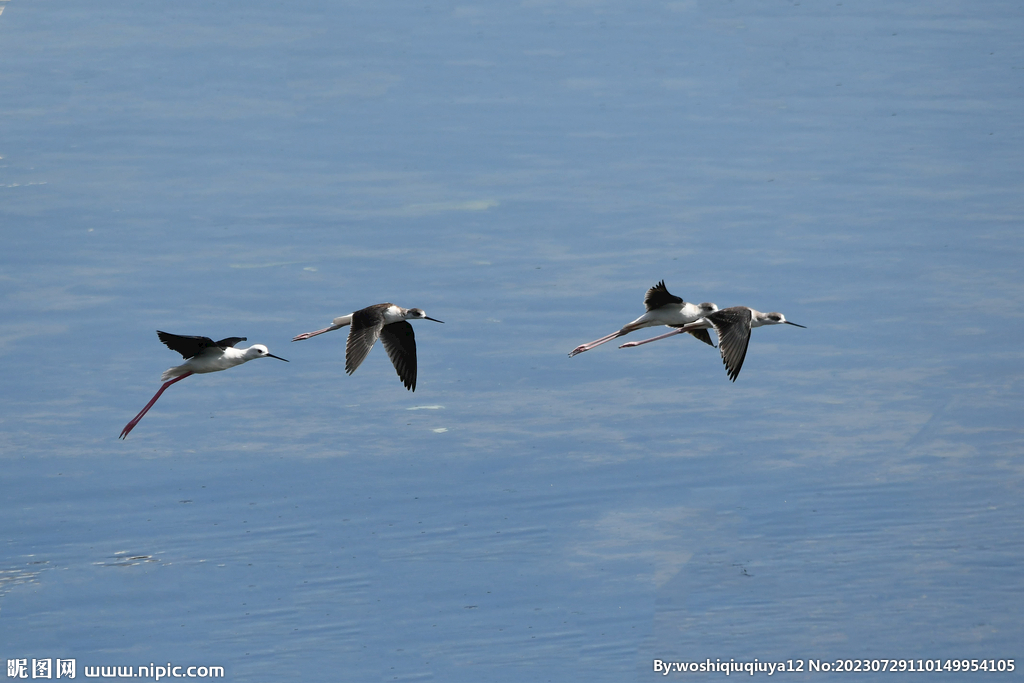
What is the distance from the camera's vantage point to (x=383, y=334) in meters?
31.0

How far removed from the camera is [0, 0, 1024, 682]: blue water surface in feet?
144

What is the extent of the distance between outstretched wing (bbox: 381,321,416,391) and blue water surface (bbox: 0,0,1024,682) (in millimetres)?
12641

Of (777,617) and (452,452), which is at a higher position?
(452,452)

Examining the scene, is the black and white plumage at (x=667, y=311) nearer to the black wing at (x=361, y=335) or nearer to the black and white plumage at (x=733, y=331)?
the black and white plumage at (x=733, y=331)

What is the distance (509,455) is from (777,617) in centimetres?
766

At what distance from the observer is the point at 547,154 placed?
58719 mm

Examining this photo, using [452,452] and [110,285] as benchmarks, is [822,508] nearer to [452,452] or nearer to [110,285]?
[452,452]

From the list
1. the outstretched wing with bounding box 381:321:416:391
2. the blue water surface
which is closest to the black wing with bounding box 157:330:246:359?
the outstretched wing with bounding box 381:321:416:391

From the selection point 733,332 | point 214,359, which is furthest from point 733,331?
point 214,359

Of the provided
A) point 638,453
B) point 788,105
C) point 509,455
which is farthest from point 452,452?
point 788,105

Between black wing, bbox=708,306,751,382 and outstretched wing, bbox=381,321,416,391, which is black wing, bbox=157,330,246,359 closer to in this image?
outstretched wing, bbox=381,321,416,391

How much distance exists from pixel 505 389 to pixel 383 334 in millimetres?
16963

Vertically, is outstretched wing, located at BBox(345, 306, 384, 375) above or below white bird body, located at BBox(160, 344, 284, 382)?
above

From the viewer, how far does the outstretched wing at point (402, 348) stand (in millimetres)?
30641
